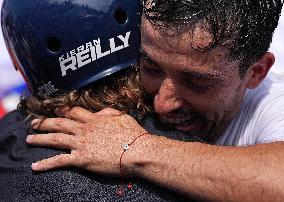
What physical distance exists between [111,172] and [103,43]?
51 centimetres

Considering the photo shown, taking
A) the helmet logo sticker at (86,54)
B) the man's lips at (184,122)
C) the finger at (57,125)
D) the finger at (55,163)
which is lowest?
the man's lips at (184,122)

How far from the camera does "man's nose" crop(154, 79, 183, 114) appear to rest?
1862 millimetres

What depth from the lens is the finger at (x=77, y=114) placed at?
1.81 meters

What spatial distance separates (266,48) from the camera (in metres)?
2.04

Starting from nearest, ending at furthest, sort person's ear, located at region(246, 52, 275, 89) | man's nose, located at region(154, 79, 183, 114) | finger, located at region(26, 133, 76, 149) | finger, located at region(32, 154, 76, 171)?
finger, located at region(32, 154, 76, 171)
finger, located at region(26, 133, 76, 149)
man's nose, located at region(154, 79, 183, 114)
person's ear, located at region(246, 52, 275, 89)

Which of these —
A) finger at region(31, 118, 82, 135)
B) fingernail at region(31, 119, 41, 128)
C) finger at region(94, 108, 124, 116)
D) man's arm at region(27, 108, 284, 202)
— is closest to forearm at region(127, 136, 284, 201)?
man's arm at region(27, 108, 284, 202)

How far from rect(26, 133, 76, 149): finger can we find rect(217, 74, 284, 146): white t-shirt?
2.33 ft

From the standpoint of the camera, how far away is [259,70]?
2094 millimetres

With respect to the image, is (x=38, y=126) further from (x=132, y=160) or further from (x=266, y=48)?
(x=266, y=48)

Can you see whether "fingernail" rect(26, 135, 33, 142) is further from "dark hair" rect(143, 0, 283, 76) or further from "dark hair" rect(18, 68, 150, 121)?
"dark hair" rect(143, 0, 283, 76)

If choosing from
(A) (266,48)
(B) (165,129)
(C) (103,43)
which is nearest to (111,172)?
(B) (165,129)

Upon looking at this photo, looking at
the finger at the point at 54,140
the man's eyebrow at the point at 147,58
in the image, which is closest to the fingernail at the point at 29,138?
the finger at the point at 54,140

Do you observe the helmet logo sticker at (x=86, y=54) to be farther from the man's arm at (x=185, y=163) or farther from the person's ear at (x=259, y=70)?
the person's ear at (x=259, y=70)

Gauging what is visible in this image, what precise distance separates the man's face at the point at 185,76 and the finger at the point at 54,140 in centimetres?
30
